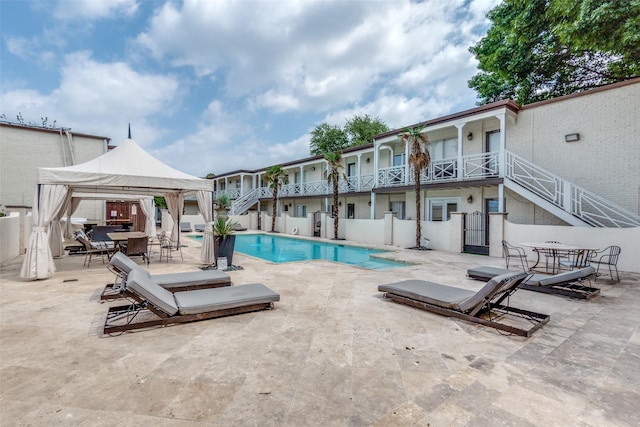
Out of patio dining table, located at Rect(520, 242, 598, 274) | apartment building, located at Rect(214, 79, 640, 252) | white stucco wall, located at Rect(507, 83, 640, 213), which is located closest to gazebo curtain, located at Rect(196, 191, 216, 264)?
patio dining table, located at Rect(520, 242, 598, 274)

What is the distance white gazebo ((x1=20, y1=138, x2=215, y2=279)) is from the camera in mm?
6934

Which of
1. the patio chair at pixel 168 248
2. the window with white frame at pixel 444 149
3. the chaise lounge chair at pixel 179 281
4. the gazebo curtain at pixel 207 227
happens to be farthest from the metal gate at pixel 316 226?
the chaise lounge chair at pixel 179 281

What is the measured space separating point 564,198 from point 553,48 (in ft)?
19.9

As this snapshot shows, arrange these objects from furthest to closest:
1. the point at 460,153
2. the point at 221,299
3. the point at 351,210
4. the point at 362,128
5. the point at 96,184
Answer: the point at 362,128 < the point at 351,210 < the point at 460,153 < the point at 96,184 < the point at 221,299

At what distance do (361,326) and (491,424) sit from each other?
2.15 meters

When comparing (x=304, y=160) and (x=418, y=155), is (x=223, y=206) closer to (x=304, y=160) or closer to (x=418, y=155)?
(x=304, y=160)

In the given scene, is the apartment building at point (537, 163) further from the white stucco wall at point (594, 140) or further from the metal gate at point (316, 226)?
the metal gate at point (316, 226)

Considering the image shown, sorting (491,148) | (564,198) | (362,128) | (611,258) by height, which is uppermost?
(362,128)

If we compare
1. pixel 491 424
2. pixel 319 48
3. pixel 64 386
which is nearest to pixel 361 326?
pixel 491 424

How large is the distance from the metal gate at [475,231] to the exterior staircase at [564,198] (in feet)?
6.57

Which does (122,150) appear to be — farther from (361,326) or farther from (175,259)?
(361,326)

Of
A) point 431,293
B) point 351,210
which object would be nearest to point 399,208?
point 351,210

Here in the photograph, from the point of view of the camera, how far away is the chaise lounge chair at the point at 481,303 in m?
4.20

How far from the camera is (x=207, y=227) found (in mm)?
9453
